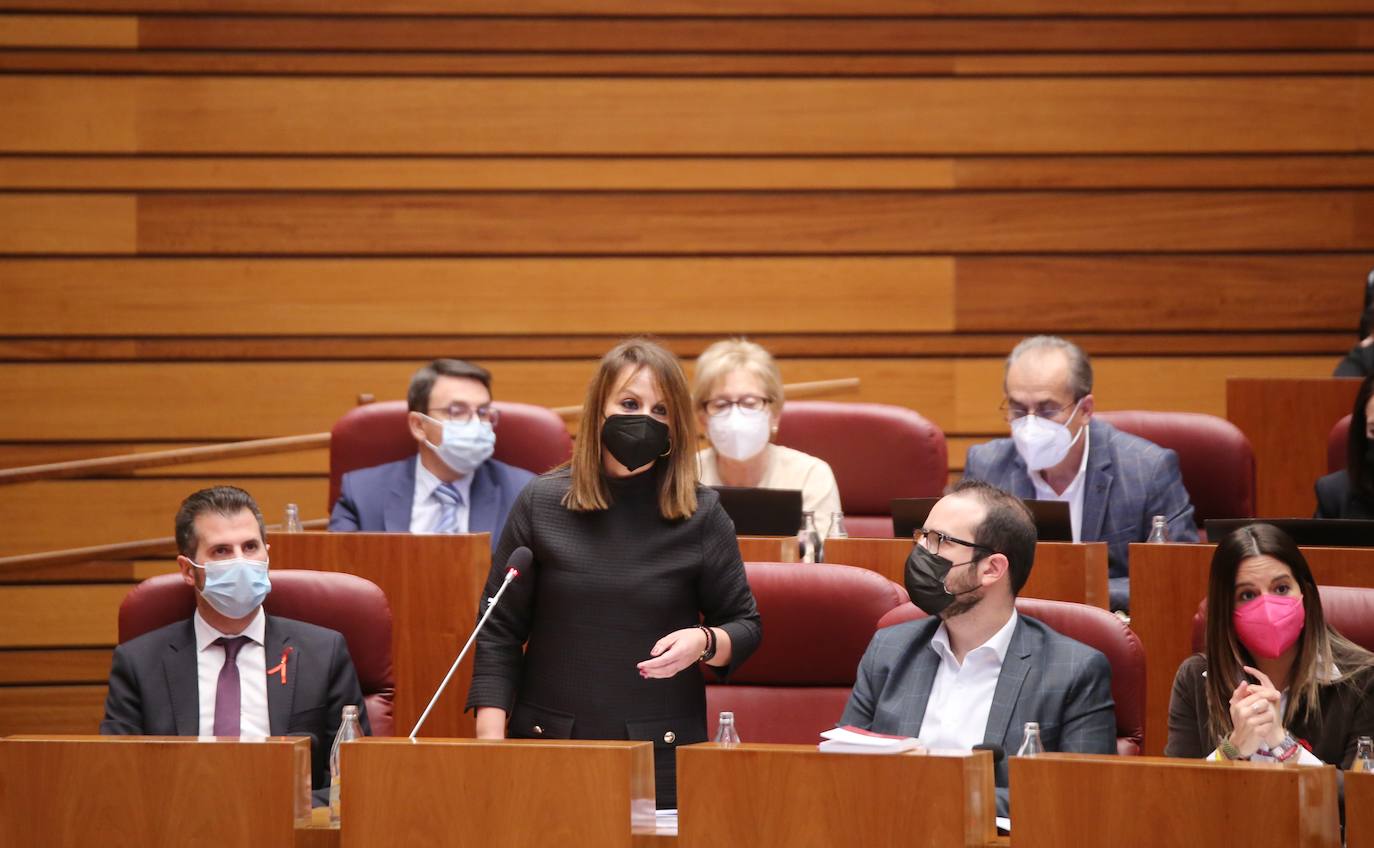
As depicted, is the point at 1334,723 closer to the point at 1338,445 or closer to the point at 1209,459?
the point at 1209,459

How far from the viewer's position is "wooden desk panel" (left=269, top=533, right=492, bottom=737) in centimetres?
320

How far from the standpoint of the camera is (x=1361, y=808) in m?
1.76

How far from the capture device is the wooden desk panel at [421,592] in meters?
3.20

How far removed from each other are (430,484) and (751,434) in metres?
0.81

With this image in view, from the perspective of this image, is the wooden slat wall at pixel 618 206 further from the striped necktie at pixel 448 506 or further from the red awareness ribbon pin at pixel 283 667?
the red awareness ribbon pin at pixel 283 667

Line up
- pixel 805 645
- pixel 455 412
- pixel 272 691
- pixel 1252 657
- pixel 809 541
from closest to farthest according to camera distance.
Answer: pixel 1252 657 < pixel 272 691 < pixel 805 645 < pixel 809 541 < pixel 455 412

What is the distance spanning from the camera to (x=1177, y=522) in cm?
361

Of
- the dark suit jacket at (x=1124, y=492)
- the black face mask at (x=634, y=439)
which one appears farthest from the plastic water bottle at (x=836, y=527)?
the black face mask at (x=634, y=439)

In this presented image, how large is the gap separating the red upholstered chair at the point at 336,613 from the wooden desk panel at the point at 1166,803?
1434mm

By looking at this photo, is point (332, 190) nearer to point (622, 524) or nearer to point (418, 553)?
point (418, 553)

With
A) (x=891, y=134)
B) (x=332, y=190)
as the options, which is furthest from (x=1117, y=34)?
(x=332, y=190)

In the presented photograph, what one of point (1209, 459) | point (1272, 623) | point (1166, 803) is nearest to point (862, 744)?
point (1166, 803)

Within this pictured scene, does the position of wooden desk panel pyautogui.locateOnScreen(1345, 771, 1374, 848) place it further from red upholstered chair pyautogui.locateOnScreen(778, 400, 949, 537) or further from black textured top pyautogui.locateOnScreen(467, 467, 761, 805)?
red upholstered chair pyautogui.locateOnScreen(778, 400, 949, 537)

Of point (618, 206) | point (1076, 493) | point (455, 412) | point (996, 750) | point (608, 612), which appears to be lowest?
point (996, 750)
